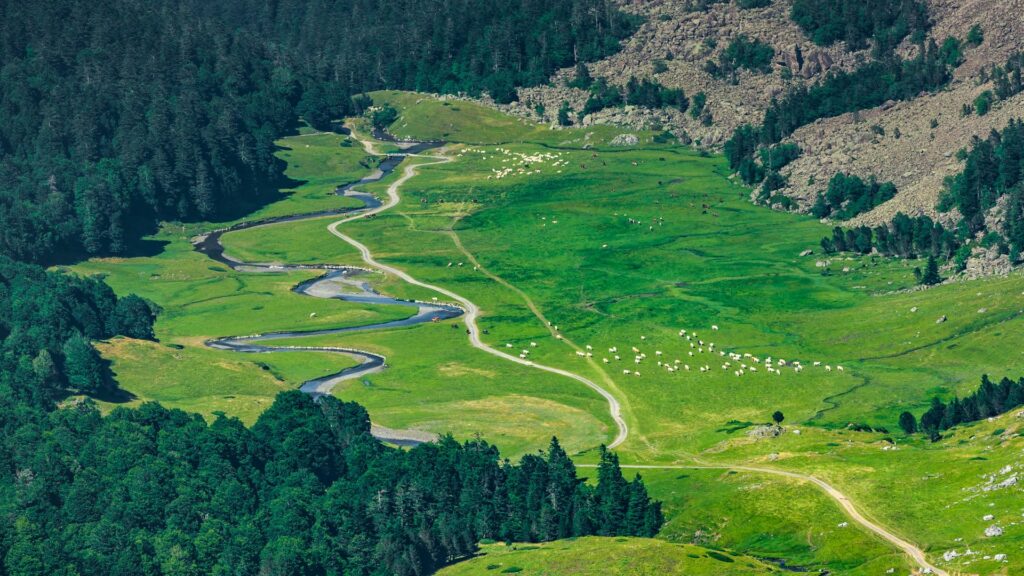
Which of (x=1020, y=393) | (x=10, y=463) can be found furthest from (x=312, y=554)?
(x=1020, y=393)

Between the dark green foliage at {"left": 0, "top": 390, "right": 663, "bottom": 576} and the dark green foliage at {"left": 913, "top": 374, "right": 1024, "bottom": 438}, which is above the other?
the dark green foliage at {"left": 913, "top": 374, "right": 1024, "bottom": 438}

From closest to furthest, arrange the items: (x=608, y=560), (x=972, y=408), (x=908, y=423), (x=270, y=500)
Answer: (x=608, y=560)
(x=270, y=500)
(x=972, y=408)
(x=908, y=423)

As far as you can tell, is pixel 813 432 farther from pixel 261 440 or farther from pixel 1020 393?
pixel 261 440

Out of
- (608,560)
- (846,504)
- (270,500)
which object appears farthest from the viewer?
(270,500)

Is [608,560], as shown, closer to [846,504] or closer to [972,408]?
[846,504]

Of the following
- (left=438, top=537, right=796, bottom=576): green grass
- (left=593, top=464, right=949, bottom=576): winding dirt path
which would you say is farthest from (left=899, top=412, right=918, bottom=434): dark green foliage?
(left=438, top=537, right=796, bottom=576): green grass

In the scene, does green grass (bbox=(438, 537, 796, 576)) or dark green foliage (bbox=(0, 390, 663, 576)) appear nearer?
green grass (bbox=(438, 537, 796, 576))

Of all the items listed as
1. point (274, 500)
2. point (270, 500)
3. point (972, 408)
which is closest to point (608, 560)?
point (274, 500)

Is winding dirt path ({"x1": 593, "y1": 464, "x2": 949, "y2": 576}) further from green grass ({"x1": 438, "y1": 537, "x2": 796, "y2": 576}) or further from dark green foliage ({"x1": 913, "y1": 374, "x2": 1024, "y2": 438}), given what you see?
dark green foliage ({"x1": 913, "y1": 374, "x2": 1024, "y2": 438})

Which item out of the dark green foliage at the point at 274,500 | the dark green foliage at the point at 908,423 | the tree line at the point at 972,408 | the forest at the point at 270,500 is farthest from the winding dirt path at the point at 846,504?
the tree line at the point at 972,408
